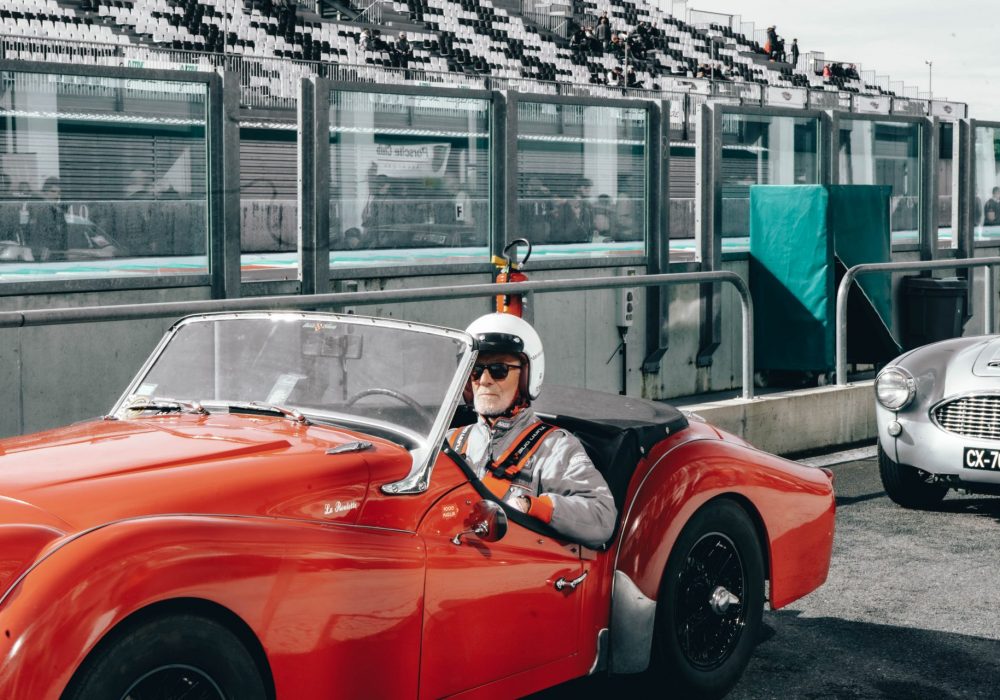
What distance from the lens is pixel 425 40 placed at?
3956 centimetres

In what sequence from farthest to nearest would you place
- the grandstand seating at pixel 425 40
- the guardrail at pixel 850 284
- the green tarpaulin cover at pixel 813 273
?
the grandstand seating at pixel 425 40 → the green tarpaulin cover at pixel 813 273 → the guardrail at pixel 850 284

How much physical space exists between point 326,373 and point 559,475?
83 centimetres

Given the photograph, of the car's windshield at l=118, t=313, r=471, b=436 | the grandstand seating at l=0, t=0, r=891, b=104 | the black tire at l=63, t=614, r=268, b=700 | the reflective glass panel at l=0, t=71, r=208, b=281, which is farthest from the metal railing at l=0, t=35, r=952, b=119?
the black tire at l=63, t=614, r=268, b=700

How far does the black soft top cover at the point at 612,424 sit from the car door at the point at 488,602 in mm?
422

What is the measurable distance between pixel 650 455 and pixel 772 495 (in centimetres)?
60

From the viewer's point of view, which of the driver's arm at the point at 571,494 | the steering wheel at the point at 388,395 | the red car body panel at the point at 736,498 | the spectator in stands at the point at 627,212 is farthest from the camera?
the spectator in stands at the point at 627,212

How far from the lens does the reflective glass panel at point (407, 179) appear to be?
9.20 metres

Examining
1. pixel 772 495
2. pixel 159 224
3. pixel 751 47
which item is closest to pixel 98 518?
pixel 772 495

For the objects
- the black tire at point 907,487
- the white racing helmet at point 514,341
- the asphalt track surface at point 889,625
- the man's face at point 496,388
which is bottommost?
the asphalt track surface at point 889,625

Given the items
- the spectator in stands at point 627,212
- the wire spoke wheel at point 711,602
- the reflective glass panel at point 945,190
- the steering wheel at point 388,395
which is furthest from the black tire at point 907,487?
the reflective glass panel at point 945,190

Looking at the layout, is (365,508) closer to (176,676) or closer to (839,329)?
(176,676)

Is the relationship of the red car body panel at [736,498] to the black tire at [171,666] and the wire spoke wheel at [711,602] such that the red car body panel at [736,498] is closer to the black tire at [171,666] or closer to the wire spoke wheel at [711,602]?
the wire spoke wheel at [711,602]

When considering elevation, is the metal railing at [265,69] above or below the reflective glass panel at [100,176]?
above

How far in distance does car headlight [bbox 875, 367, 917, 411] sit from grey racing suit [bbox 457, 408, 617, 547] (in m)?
3.97
